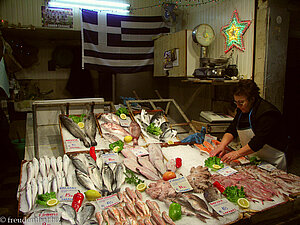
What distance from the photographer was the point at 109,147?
9.63 feet

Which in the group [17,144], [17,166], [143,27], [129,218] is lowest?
[17,166]

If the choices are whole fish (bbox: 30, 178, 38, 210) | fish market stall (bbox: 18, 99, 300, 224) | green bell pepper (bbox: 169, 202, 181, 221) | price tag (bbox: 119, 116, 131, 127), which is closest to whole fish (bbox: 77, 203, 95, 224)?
fish market stall (bbox: 18, 99, 300, 224)

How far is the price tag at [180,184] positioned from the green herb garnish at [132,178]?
0.93 feet

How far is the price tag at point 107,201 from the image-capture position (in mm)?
1716

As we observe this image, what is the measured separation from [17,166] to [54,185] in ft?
12.2

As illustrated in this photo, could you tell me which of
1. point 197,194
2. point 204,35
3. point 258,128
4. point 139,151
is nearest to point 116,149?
point 139,151

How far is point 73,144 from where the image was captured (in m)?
2.94

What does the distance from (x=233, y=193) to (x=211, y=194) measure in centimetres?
17

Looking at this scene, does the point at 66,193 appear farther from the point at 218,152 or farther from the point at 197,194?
the point at 218,152

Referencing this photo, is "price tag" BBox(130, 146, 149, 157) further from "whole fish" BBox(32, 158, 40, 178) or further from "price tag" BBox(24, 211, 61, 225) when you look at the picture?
"price tag" BBox(24, 211, 61, 225)

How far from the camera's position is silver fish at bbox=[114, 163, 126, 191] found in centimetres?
203

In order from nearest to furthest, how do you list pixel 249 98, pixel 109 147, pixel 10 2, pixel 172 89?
pixel 249 98, pixel 109 147, pixel 10 2, pixel 172 89

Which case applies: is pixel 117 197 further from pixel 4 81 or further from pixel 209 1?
pixel 4 81

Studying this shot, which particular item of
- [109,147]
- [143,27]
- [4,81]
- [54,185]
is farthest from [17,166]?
[143,27]
